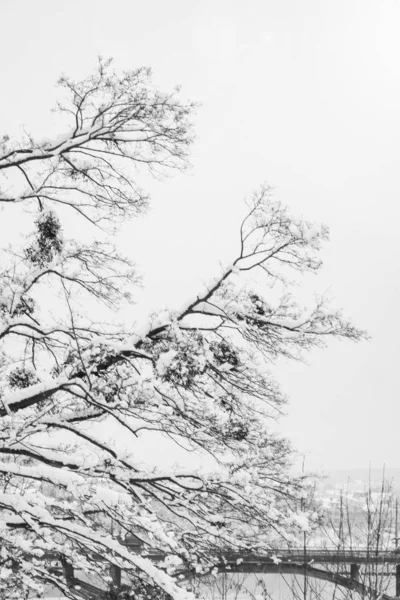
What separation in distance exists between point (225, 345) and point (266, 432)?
1192 millimetres

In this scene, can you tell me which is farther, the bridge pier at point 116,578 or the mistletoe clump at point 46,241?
the mistletoe clump at point 46,241

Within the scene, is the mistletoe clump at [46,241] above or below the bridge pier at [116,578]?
above

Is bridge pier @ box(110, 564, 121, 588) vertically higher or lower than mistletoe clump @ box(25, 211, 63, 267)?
lower

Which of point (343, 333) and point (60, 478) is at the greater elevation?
point (343, 333)

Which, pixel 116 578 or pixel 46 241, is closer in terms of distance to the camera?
pixel 46 241

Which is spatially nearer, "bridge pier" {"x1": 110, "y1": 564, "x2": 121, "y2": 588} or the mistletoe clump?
"bridge pier" {"x1": 110, "y1": 564, "x2": 121, "y2": 588}

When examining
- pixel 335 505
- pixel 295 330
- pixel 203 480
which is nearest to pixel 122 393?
pixel 203 480

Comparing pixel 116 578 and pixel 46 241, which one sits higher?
pixel 46 241

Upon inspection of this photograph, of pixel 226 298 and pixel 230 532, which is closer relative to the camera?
pixel 230 532

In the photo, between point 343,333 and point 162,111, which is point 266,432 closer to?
point 343,333

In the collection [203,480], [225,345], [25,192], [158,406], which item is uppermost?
[25,192]

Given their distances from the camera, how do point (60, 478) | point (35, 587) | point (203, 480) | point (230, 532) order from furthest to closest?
1. point (230, 532)
2. point (203, 480)
3. point (35, 587)
4. point (60, 478)

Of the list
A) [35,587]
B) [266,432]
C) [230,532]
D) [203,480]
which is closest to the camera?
[35,587]

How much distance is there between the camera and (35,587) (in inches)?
182
